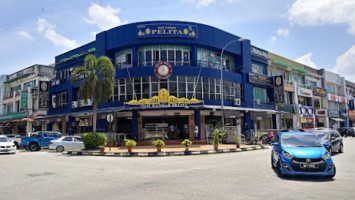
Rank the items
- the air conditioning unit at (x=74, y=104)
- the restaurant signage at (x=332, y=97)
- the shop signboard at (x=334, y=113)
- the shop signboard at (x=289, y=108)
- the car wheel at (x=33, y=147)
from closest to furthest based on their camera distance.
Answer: the car wheel at (x=33, y=147) → the air conditioning unit at (x=74, y=104) → the shop signboard at (x=289, y=108) → the shop signboard at (x=334, y=113) → the restaurant signage at (x=332, y=97)

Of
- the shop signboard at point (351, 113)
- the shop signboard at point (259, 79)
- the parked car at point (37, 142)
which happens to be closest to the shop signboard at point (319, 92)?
the shop signboard at point (351, 113)

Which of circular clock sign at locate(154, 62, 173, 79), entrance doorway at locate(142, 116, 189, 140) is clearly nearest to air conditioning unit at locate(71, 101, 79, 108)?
entrance doorway at locate(142, 116, 189, 140)

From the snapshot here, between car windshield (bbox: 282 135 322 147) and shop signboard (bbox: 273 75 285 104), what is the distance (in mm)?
31053

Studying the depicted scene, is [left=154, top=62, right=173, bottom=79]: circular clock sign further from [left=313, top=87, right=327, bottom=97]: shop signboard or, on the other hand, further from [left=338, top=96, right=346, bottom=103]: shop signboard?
[left=338, top=96, right=346, bottom=103]: shop signboard

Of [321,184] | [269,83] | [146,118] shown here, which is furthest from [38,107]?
[321,184]

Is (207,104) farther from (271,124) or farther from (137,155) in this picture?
(271,124)

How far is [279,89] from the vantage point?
134ft

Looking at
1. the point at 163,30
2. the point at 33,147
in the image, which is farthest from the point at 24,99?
the point at 163,30

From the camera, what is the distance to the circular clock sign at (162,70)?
94.2ft

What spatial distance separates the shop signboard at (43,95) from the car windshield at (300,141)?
38441 mm

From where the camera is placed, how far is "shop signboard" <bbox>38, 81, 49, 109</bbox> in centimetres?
4089

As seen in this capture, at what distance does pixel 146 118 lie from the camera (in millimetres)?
30797

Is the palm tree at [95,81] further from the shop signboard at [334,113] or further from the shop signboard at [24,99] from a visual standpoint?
the shop signboard at [334,113]

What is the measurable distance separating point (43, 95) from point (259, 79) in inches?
1239
